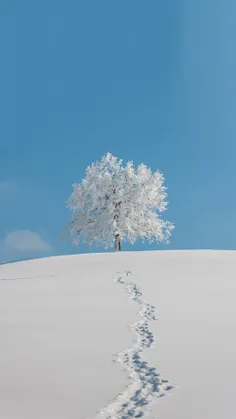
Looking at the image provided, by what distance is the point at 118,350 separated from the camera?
6.33 meters

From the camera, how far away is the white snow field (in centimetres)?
438

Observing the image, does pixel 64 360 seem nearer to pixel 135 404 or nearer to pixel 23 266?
pixel 135 404

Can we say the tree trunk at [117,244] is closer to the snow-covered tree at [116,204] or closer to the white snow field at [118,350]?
the snow-covered tree at [116,204]

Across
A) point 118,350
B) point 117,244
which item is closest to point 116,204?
point 117,244

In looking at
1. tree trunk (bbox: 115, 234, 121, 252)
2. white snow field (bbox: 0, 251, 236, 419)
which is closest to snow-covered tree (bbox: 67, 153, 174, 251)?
tree trunk (bbox: 115, 234, 121, 252)

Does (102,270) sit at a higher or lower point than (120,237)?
lower

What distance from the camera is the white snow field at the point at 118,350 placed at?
438 cm

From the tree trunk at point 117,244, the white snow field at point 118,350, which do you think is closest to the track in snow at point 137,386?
the white snow field at point 118,350

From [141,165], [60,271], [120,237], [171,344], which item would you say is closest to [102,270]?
[60,271]

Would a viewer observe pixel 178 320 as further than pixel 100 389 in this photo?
Yes

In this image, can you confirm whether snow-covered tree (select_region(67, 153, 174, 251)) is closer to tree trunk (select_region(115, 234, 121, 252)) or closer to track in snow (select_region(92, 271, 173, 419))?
tree trunk (select_region(115, 234, 121, 252))

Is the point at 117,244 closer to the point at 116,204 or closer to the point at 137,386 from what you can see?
the point at 116,204

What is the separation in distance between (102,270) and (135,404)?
13459mm

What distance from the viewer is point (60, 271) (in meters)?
18.3
